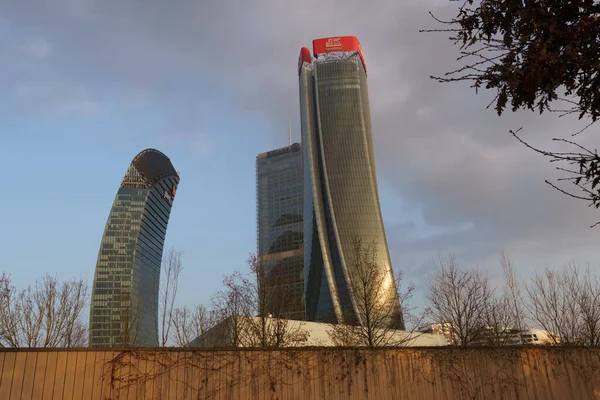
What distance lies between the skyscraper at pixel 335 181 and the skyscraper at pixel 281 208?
23805mm

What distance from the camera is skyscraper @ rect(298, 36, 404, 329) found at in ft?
315

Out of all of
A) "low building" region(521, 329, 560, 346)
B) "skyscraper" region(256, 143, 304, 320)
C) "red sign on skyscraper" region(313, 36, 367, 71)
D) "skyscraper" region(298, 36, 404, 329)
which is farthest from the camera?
"skyscraper" region(256, 143, 304, 320)

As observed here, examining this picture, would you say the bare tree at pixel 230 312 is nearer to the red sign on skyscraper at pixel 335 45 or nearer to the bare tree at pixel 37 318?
the bare tree at pixel 37 318

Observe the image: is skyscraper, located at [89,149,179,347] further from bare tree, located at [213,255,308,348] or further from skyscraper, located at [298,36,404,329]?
bare tree, located at [213,255,308,348]

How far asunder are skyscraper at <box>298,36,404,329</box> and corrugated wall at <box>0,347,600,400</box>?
73152 mm

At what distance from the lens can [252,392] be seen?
11.2 metres

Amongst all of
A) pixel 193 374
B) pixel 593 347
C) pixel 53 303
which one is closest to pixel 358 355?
pixel 193 374

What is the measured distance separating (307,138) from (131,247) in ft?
188

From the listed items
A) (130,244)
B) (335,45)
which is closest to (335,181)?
(335,45)

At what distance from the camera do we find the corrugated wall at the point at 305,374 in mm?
10289

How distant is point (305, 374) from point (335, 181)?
294 feet

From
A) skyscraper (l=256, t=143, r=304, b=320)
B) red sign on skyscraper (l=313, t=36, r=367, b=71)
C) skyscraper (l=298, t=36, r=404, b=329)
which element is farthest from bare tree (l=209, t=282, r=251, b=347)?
red sign on skyscraper (l=313, t=36, r=367, b=71)

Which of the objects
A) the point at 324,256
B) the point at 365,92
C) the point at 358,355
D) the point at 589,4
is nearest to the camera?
the point at 589,4

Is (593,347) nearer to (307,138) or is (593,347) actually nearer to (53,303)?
(53,303)
